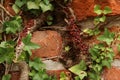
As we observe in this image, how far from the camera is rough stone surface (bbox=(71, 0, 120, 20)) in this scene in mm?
852

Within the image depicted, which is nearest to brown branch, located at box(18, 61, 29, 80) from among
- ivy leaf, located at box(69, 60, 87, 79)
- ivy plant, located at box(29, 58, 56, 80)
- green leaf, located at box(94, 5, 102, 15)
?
ivy plant, located at box(29, 58, 56, 80)

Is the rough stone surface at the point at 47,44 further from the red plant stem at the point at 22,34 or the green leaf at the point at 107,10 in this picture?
the green leaf at the point at 107,10

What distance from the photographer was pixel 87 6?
87cm

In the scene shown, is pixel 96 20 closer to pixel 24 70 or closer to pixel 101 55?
pixel 101 55

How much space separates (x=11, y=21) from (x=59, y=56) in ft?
0.51

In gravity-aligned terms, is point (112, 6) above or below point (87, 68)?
above

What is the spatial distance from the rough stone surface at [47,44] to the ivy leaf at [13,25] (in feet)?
0.16

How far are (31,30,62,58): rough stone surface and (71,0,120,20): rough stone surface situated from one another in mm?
83

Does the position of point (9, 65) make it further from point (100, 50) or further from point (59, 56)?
point (100, 50)

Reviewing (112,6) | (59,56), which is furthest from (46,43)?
(112,6)

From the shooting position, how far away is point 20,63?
0.87 meters

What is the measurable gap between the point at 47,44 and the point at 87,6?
142mm

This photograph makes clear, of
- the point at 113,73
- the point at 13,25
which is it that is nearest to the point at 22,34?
the point at 13,25

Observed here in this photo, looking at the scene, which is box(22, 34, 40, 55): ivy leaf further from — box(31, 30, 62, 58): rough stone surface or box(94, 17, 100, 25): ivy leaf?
box(94, 17, 100, 25): ivy leaf
